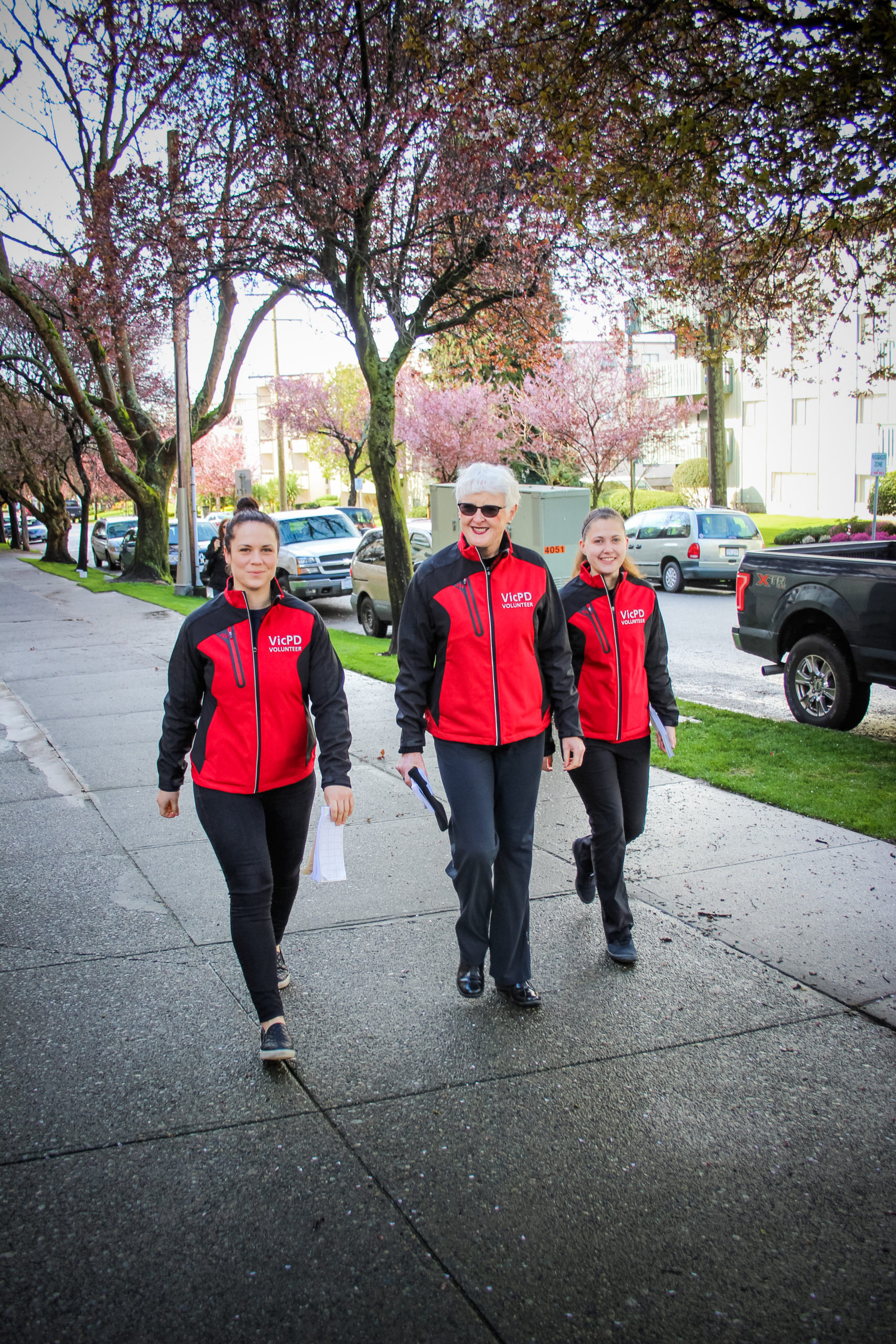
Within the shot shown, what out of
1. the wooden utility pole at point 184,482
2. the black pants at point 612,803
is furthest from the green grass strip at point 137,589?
the black pants at point 612,803

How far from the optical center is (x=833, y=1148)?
3021mm

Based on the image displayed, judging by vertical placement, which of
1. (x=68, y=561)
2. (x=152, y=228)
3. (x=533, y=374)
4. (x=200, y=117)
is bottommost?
(x=68, y=561)

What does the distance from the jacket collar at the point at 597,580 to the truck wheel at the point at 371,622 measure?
11.7 metres

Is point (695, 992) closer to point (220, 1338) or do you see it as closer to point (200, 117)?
point (220, 1338)

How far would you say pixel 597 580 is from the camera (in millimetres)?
4328

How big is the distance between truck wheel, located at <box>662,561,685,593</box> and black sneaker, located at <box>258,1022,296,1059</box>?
19.8m

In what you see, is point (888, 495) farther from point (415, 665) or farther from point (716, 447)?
point (415, 665)

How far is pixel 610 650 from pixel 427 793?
3.45 feet

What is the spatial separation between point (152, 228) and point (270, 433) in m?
97.3

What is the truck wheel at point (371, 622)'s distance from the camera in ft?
53.0

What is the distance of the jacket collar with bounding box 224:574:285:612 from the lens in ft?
11.5

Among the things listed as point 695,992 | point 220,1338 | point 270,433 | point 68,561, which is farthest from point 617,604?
Result: point 270,433

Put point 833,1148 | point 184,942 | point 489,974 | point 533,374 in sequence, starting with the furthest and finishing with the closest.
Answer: point 533,374 → point 184,942 → point 489,974 → point 833,1148

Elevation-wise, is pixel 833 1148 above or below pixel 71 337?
below
